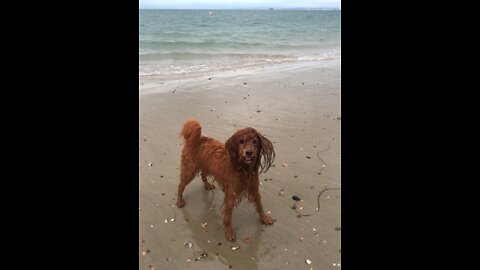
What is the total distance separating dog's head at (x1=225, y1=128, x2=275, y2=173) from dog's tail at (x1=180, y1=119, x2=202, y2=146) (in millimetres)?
788

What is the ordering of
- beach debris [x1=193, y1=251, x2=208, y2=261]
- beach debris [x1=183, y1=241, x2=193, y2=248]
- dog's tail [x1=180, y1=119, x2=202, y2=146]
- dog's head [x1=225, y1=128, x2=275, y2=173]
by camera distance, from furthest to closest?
dog's tail [x1=180, y1=119, x2=202, y2=146]
beach debris [x1=183, y1=241, x2=193, y2=248]
beach debris [x1=193, y1=251, x2=208, y2=261]
dog's head [x1=225, y1=128, x2=275, y2=173]

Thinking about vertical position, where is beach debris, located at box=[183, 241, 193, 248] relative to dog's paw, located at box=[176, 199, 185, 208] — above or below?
below

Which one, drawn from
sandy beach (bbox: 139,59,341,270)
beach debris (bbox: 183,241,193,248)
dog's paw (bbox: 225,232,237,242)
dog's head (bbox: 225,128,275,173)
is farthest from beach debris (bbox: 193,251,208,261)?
dog's head (bbox: 225,128,275,173)

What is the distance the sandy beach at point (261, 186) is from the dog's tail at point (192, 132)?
38.9 inches

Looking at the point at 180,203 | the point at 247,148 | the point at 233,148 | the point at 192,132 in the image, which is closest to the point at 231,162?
the point at 233,148

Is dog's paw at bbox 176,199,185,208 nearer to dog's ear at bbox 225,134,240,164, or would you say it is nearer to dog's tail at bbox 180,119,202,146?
dog's tail at bbox 180,119,202,146

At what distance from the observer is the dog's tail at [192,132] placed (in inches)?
176

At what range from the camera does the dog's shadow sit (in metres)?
3.79

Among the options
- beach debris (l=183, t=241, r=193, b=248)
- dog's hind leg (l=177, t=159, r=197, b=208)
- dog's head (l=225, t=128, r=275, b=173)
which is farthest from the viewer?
dog's hind leg (l=177, t=159, r=197, b=208)

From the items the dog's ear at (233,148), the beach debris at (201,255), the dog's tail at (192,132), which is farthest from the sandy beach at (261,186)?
the dog's ear at (233,148)

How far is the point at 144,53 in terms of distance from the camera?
18422 millimetres
